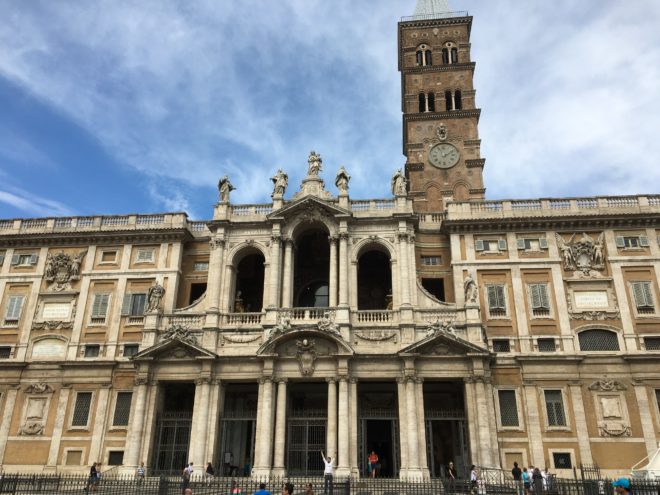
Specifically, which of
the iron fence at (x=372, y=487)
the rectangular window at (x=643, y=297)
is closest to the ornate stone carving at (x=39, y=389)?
the iron fence at (x=372, y=487)

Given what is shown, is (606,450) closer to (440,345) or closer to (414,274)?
(440,345)

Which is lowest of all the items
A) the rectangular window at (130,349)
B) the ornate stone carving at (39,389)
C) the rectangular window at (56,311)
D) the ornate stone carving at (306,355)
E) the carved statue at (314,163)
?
the ornate stone carving at (39,389)

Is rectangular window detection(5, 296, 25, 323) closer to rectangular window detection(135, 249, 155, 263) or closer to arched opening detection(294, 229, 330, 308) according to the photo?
rectangular window detection(135, 249, 155, 263)

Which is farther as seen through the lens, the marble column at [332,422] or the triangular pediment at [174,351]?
the triangular pediment at [174,351]

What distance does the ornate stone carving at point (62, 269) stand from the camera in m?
37.6

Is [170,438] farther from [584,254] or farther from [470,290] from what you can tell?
[584,254]

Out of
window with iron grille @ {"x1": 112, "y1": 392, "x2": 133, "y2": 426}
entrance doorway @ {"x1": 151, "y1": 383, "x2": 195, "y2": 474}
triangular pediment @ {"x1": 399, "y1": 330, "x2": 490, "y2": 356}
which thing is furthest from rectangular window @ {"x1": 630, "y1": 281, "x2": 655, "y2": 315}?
window with iron grille @ {"x1": 112, "y1": 392, "x2": 133, "y2": 426}

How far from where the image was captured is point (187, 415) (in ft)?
111

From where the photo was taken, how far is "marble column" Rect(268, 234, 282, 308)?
111 ft

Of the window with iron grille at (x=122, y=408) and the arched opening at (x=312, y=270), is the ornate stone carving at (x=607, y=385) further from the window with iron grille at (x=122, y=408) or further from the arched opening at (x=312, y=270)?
the window with iron grille at (x=122, y=408)

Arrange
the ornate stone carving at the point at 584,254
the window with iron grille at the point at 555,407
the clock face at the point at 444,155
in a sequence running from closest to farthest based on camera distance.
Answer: the window with iron grille at the point at 555,407
the ornate stone carving at the point at 584,254
the clock face at the point at 444,155

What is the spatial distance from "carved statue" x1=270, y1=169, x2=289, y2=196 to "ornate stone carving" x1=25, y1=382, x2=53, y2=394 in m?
18.4

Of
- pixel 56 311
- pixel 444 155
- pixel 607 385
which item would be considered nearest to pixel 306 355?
pixel 607 385

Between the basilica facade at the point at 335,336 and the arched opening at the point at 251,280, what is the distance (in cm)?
17
